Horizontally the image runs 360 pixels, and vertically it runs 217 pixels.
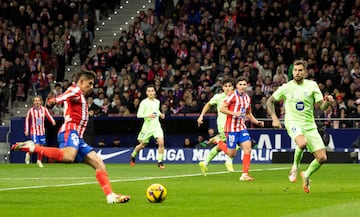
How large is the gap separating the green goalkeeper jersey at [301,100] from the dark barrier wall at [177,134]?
534 inches

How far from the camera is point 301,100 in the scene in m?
17.8

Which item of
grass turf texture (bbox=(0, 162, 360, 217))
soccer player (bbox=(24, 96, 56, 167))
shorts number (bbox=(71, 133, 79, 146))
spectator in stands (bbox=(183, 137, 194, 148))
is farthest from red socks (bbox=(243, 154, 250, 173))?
soccer player (bbox=(24, 96, 56, 167))

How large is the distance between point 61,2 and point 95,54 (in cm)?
376

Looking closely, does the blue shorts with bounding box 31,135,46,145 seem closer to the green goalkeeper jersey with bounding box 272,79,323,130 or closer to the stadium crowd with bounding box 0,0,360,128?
the stadium crowd with bounding box 0,0,360,128

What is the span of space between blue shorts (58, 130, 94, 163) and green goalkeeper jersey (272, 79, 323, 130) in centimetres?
467

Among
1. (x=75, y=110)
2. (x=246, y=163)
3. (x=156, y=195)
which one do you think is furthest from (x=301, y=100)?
(x=75, y=110)

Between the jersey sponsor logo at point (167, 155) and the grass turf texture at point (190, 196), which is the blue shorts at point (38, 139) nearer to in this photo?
the jersey sponsor logo at point (167, 155)

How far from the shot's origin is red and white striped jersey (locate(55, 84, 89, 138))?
14633 mm

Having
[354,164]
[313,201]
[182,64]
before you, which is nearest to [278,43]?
[182,64]

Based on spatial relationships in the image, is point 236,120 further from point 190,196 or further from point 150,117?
point 190,196

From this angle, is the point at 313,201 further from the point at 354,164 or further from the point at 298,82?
the point at 354,164

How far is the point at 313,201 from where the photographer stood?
48.2 feet

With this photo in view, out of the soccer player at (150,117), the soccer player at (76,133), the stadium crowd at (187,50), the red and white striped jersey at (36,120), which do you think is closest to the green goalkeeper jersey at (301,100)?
the soccer player at (76,133)

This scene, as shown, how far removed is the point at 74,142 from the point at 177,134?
19860 millimetres
